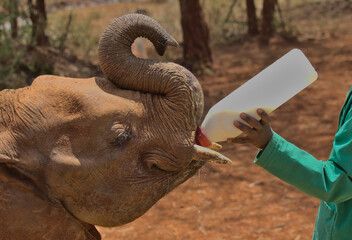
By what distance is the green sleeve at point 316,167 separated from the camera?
2.43m

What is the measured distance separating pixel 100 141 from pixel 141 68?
37cm

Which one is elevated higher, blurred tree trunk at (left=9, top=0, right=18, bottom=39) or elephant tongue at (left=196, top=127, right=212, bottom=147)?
elephant tongue at (left=196, top=127, right=212, bottom=147)

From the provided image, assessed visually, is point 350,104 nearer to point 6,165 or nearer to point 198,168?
point 198,168

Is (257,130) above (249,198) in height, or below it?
above

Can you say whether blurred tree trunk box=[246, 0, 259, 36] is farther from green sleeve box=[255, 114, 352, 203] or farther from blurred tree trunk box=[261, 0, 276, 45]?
green sleeve box=[255, 114, 352, 203]

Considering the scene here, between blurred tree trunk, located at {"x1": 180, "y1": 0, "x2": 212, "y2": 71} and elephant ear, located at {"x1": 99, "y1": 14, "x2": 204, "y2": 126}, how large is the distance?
23.2 ft

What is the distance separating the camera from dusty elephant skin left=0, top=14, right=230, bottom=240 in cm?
214

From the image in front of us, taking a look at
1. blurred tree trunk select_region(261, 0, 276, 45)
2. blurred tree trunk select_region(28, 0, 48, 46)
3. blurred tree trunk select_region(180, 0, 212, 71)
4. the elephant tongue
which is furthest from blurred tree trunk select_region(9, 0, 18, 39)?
the elephant tongue

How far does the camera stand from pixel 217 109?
2422mm

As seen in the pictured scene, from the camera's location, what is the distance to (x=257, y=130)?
7.94ft

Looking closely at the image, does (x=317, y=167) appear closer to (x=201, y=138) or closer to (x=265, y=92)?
(x=265, y=92)

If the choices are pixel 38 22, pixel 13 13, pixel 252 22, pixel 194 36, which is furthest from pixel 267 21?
pixel 13 13

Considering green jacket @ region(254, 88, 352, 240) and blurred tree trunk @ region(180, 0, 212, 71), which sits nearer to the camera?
green jacket @ region(254, 88, 352, 240)

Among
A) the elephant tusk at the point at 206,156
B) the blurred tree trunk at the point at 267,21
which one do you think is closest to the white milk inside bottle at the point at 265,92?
the elephant tusk at the point at 206,156
